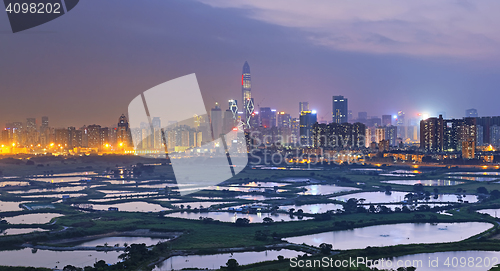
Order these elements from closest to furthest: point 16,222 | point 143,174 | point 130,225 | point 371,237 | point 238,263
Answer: point 238,263, point 371,237, point 130,225, point 16,222, point 143,174

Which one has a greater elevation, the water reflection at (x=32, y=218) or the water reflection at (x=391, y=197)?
the water reflection at (x=32, y=218)

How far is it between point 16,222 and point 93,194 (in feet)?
35.8

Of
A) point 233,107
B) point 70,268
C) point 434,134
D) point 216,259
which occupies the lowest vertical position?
point 216,259

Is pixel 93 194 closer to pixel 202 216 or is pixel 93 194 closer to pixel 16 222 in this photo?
pixel 16 222

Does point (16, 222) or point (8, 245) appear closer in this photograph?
point (8, 245)

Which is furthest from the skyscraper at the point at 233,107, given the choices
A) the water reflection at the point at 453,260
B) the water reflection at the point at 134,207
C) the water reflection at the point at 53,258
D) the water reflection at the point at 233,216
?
the water reflection at the point at 453,260

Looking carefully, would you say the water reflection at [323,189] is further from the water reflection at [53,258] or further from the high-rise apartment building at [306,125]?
the high-rise apartment building at [306,125]

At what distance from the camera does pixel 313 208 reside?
103ft

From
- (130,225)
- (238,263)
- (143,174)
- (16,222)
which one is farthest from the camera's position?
(143,174)

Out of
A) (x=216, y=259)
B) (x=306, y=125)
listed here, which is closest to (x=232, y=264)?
(x=216, y=259)

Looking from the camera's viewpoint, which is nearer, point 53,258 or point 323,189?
point 53,258

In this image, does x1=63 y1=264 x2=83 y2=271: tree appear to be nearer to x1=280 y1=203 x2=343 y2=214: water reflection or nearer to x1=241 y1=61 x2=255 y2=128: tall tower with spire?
x1=280 y1=203 x2=343 y2=214: water reflection

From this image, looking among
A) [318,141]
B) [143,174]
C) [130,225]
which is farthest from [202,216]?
[318,141]

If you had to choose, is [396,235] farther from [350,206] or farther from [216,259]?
[216,259]
